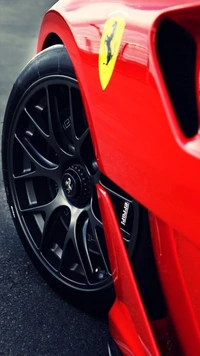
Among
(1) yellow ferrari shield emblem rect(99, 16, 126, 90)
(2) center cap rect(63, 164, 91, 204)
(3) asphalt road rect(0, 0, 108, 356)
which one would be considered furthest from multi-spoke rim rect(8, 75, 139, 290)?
(1) yellow ferrari shield emblem rect(99, 16, 126, 90)

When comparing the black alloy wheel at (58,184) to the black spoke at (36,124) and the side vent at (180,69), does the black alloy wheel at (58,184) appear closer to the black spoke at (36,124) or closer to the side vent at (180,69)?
the black spoke at (36,124)

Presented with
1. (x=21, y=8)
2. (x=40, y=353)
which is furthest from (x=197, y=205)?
(x=21, y=8)

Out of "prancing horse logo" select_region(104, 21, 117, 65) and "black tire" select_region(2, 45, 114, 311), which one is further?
"black tire" select_region(2, 45, 114, 311)

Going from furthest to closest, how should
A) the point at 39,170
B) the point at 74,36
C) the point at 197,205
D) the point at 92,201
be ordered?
the point at 39,170 < the point at 92,201 < the point at 74,36 < the point at 197,205

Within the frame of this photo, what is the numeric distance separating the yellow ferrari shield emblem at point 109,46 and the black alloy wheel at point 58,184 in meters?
0.30

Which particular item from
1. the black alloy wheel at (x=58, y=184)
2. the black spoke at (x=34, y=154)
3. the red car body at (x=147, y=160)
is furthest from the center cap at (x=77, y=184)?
the red car body at (x=147, y=160)

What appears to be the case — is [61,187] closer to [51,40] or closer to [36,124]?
[36,124]

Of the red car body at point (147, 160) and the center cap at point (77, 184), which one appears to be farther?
the center cap at point (77, 184)

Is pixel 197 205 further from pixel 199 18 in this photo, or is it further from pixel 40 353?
pixel 40 353

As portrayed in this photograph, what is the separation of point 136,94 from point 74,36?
0.40 m

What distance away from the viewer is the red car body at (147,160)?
1.03m

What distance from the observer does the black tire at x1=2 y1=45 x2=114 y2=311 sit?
1.64 meters

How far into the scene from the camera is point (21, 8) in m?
6.16

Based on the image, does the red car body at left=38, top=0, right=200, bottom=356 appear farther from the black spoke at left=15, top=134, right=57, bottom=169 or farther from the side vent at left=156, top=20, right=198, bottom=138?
the black spoke at left=15, top=134, right=57, bottom=169
